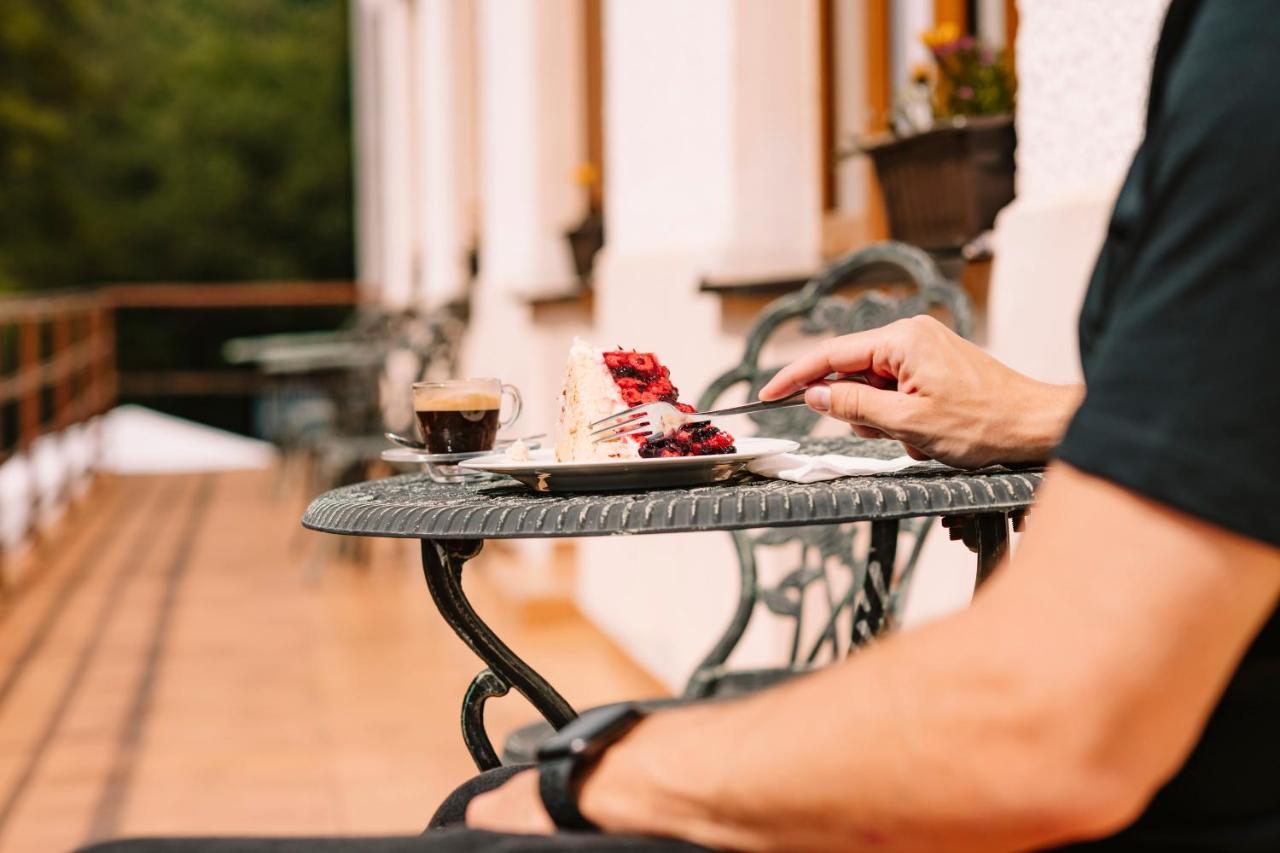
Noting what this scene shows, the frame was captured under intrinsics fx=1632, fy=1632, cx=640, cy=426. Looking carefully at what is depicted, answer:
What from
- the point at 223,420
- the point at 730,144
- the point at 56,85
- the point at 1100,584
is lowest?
the point at 223,420

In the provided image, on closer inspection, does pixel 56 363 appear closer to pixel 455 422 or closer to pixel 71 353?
pixel 71 353

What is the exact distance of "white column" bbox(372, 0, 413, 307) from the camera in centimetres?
1045

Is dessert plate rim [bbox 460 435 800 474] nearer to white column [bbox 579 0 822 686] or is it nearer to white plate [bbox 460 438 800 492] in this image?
white plate [bbox 460 438 800 492]

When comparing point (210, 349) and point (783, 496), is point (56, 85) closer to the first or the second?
point (210, 349)

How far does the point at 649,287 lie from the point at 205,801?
172cm

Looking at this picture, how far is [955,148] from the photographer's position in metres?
2.75

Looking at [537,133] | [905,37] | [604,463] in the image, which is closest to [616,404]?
[604,463]

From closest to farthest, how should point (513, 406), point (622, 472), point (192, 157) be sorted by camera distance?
point (622, 472) → point (513, 406) → point (192, 157)

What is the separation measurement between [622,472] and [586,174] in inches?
174

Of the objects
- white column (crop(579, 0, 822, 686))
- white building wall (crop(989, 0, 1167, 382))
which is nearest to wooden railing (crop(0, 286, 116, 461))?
white column (crop(579, 0, 822, 686))

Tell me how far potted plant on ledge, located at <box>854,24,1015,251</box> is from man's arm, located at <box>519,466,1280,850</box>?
2.09m

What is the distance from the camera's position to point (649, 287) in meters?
4.23

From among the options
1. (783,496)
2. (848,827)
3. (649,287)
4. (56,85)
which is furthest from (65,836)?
(56,85)

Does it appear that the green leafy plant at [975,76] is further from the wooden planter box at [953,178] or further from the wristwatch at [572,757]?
the wristwatch at [572,757]
